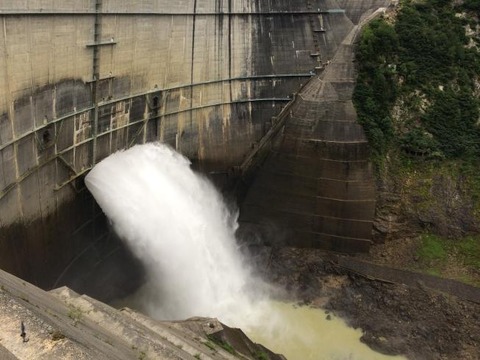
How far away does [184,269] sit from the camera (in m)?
18.4

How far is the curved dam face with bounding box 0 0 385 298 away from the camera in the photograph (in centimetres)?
1395

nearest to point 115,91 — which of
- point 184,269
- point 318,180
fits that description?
point 184,269

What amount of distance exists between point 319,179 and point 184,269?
251 inches

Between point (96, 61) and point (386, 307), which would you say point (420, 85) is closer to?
point (386, 307)

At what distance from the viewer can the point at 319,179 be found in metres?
20.5

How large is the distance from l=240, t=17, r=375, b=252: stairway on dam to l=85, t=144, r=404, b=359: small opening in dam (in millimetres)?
2458

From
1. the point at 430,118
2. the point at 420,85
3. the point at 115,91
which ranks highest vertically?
the point at 420,85

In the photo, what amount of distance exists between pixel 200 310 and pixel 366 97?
1110 cm

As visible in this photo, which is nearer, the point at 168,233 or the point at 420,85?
the point at 168,233

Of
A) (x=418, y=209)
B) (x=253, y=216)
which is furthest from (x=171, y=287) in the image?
(x=418, y=209)

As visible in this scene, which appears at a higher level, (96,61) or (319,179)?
(96,61)

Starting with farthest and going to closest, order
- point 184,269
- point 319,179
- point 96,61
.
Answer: point 319,179
point 184,269
point 96,61

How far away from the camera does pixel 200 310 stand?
1806 centimetres

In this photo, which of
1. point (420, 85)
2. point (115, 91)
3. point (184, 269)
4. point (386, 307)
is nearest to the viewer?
point (115, 91)
